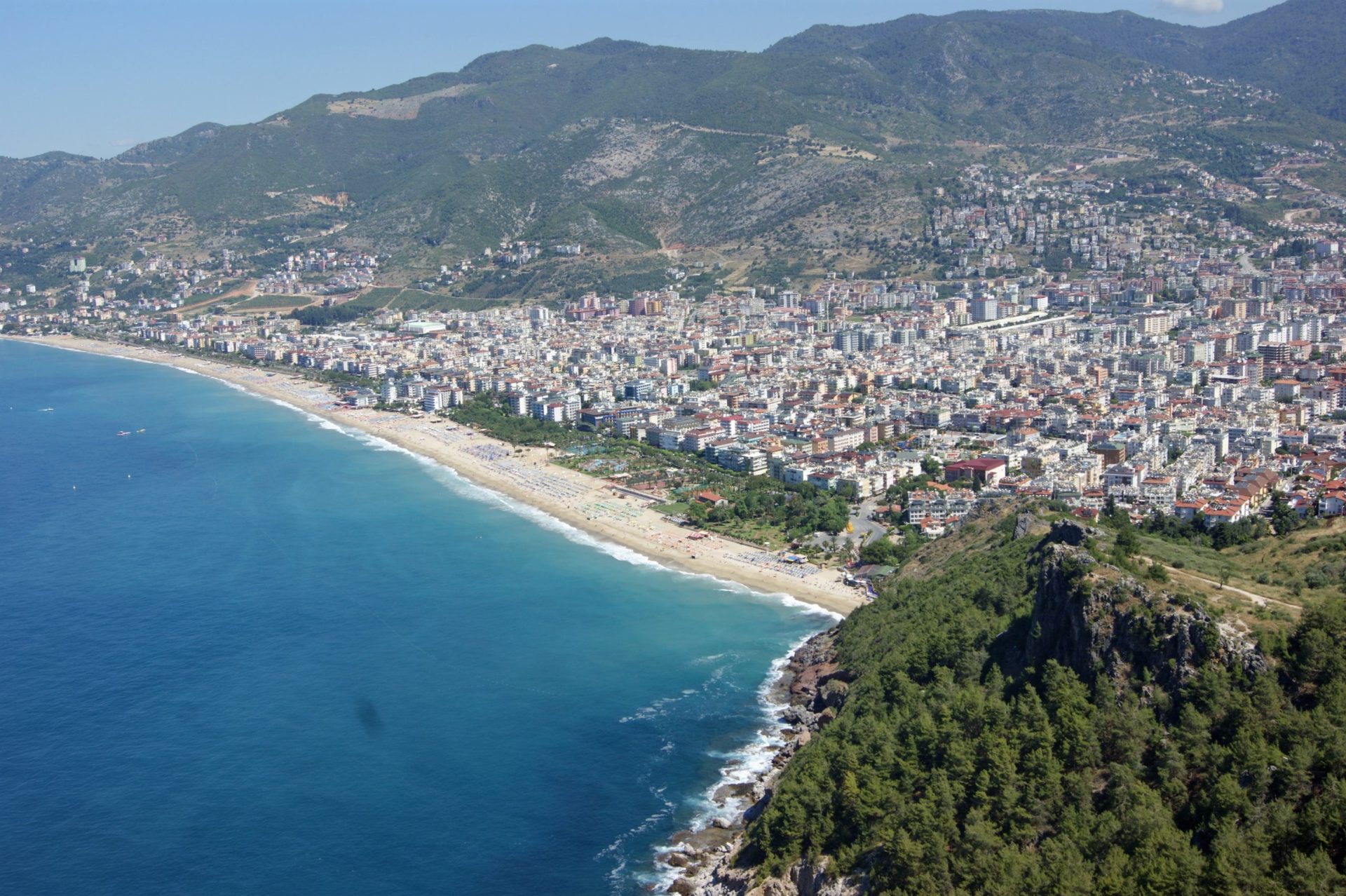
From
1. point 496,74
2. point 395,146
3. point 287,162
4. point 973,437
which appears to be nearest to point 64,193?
point 287,162

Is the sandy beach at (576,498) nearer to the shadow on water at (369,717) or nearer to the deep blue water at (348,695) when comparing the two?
the deep blue water at (348,695)

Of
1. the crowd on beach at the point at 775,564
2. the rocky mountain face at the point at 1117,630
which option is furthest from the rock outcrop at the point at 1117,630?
the crowd on beach at the point at 775,564

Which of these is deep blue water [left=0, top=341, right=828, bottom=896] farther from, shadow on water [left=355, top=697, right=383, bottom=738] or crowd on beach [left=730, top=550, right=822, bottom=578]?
crowd on beach [left=730, top=550, right=822, bottom=578]

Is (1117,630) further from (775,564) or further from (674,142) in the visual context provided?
(674,142)

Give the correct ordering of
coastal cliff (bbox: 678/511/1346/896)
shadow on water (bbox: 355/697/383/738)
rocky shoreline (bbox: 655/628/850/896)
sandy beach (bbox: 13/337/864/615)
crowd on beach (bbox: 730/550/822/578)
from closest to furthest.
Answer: coastal cliff (bbox: 678/511/1346/896) → rocky shoreline (bbox: 655/628/850/896) → shadow on water (bbox: 355/697/383/738) → sandy beach (bbox: 13/337/864/615) → crowd on beach (bbox: 730/550/822/578)

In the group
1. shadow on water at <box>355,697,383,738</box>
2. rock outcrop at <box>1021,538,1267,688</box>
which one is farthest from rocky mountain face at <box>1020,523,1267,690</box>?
shadow on water at <box>355,697,383,738</box>

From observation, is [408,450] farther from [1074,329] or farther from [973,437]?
[1074,329]
